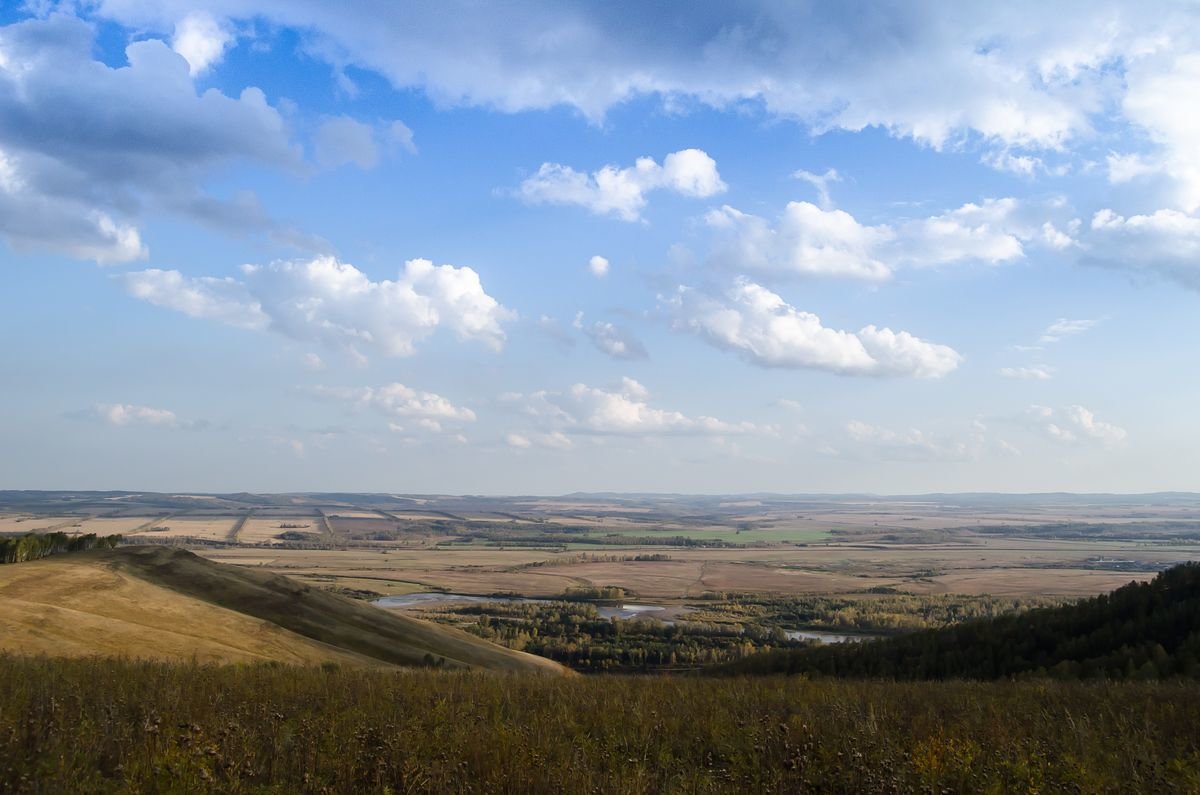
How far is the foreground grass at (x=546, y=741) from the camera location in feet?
28.0

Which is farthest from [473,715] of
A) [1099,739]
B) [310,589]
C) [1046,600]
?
[1046,600]

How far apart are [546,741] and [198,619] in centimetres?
4442

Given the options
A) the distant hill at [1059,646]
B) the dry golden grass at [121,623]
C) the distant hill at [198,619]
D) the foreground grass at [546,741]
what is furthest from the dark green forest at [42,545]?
the distant hill at [1059,646]

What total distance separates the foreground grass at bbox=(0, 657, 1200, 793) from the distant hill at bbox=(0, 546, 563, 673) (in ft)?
73.0

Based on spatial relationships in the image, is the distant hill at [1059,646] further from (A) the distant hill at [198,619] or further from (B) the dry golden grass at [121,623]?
(B) the dry golden grass at [121,623]

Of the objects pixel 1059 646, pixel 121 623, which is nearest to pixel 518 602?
pixel 121 623

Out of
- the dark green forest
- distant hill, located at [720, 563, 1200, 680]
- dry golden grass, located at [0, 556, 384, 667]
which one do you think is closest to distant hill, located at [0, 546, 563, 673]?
dry golden grass, located at [0, 556, 384, 667]

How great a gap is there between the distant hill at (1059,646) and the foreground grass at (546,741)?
20880mm

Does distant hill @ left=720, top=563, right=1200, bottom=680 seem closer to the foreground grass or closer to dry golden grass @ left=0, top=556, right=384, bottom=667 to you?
the foreground grass

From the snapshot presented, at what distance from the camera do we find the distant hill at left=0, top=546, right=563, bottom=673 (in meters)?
35.8

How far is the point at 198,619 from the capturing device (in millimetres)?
46500

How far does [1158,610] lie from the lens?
4059 centimetres

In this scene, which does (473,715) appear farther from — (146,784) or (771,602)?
(771,602)

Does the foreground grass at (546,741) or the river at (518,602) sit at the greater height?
the foreground grass at (546,741)
